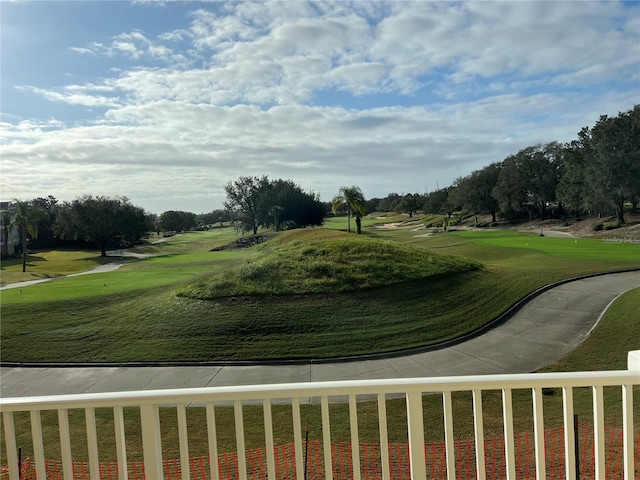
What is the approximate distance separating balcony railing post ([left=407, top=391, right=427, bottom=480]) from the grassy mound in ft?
34.2

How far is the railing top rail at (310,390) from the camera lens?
5.83 feet

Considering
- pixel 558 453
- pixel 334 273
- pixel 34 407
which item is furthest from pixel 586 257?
pixel 34 407

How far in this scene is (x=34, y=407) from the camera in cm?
180

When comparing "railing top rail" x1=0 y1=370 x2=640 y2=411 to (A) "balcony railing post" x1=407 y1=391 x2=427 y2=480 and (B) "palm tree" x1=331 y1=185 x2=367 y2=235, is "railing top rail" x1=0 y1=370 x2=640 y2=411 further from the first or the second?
(B) "palm tree" x1=331 y1=185 x2=367 y2=235

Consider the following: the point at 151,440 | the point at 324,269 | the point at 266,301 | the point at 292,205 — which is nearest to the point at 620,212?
the point at 292,205

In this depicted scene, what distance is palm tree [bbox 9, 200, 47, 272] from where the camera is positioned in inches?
636

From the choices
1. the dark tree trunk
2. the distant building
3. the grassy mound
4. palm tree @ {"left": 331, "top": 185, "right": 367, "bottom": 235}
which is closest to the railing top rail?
the grassy mound

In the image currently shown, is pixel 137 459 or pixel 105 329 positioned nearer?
pixel 137 459

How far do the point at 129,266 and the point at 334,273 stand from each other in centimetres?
795

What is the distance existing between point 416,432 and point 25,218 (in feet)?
61.4

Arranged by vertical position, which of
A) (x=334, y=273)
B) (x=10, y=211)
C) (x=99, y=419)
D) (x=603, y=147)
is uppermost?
(x=603, y=147)

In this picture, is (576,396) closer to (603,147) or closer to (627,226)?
(627,226)

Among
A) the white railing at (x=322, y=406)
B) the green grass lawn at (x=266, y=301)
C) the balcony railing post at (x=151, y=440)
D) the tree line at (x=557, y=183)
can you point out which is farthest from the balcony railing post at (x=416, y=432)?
the tree line at (x=557, y=183)

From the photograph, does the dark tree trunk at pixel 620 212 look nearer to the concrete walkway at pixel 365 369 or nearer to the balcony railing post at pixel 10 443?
the concrete walkway at pixel 365 369
